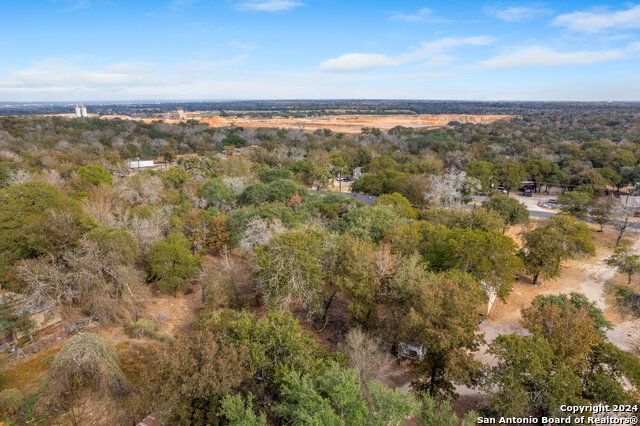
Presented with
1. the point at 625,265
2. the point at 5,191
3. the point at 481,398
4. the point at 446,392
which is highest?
the point at 5,191

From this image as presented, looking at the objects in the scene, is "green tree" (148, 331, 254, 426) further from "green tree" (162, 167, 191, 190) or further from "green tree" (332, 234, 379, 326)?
"green tree" (162, 167, 191, 190)

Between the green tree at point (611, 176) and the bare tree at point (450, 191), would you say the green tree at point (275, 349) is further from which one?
the green tree at point (611, 176)

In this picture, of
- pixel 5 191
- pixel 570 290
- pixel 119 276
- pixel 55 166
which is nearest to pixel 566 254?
pixel 570 290

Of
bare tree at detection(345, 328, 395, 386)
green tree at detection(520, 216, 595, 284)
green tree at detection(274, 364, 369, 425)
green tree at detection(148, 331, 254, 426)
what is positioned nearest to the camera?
green tree at detection(274, 364, 369, 425)

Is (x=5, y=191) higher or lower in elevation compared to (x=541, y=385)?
higher

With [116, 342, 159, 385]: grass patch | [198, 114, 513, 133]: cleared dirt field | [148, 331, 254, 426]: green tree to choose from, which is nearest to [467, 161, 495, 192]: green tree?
[116, 342, 159, 385]: grass patch

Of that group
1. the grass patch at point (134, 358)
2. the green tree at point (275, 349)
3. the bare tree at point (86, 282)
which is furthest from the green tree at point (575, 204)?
the bare tree at point (86, 282)

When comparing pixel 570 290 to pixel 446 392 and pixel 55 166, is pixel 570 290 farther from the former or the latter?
pixel 55 166
